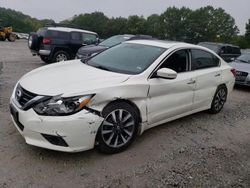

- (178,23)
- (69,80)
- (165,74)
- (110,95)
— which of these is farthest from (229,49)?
(178,23)

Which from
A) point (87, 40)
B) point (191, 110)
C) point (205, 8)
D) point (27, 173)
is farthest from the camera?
point (205, 8)

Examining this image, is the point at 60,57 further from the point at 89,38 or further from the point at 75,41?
the point at 89,38

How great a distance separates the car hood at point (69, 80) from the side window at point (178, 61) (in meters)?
0.88

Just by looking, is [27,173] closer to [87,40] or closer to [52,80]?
[52,80]

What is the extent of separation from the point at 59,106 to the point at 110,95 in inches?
25.4

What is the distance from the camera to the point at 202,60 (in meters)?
5.20

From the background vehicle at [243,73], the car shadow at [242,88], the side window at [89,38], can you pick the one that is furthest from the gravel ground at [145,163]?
the side window at [89,38]

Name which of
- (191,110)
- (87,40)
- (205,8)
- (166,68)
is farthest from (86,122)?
(205,8)

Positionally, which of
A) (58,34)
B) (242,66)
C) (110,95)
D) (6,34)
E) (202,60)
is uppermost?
(58,34)

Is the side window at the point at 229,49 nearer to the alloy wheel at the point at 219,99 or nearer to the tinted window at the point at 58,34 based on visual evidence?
the tinted window at the point at 58,34

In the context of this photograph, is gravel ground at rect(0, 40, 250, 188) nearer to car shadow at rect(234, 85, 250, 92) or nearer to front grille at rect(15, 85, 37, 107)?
front grille at rect(15, 85, 37, 107)

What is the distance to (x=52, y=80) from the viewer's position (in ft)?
11.9

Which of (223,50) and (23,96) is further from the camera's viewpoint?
(223,50)

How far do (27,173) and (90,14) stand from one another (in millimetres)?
77538
